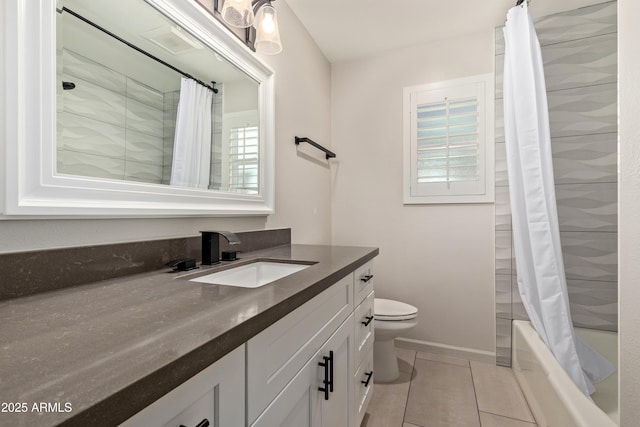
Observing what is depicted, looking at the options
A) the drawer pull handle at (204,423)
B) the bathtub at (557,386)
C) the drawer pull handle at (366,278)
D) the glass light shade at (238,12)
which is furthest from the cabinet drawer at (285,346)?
the glass light shade at (238,12)

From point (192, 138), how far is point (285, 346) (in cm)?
88

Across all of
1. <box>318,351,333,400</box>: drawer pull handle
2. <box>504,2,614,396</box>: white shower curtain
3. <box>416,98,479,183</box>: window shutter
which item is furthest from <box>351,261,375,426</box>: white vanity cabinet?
<box>416,98,479,183</box>: window shutter

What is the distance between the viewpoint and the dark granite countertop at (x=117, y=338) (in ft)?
1.04

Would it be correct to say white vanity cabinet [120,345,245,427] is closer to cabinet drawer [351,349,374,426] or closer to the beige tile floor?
cabinet drawer [351,349,374,426]

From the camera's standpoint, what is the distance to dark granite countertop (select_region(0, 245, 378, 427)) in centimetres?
32

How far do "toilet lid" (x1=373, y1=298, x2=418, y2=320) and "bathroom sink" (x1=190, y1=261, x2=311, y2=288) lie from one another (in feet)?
2.75

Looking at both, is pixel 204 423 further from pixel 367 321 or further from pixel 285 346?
pixel 367 321

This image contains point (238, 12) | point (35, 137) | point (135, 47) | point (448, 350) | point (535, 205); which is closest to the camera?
point (35, 137)

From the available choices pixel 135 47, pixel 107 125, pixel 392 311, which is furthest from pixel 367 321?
pixel 135 47

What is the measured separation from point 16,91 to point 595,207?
107 inches

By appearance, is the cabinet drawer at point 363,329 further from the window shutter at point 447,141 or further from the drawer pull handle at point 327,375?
the window shutter at point 447,141

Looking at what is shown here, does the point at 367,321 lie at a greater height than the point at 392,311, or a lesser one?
greater

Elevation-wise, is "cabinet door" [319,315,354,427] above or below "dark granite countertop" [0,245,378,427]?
below

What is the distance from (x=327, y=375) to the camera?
913 millimetres
